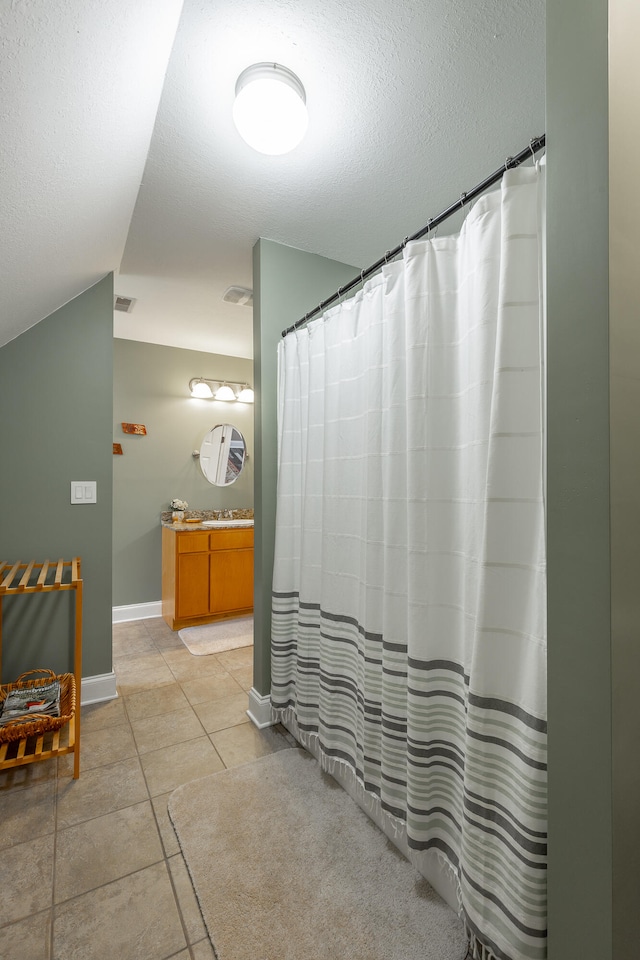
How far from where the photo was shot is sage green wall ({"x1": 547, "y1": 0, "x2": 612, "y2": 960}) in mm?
678

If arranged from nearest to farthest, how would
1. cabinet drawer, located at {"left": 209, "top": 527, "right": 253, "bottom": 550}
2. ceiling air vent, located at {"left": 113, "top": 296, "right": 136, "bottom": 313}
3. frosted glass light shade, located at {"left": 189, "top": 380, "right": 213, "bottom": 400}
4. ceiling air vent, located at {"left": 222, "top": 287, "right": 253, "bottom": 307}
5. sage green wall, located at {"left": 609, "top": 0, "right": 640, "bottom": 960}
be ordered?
sage green wall, located at {"left": 609, "top": 0, "right": 640, "bottom": 960} < ceiling air vent, located at {"left": 222, "top": 287, "right": 253, "bottom": 307} < ceiling air vent, located at {"left": 113, "top": 296, "right": 136, "bottom": 313} < cabinet drawer, located at {"left": 209, "top": 527, "right": 253, "bottom": 550} < frosted glass light shade, located at {"left": 189, "top": 380, "right": 213, "bottom": 400}

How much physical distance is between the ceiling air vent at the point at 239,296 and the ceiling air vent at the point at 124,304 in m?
0.67

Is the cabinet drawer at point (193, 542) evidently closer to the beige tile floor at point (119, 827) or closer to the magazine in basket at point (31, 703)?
the beige tile floor at point (119, 827)

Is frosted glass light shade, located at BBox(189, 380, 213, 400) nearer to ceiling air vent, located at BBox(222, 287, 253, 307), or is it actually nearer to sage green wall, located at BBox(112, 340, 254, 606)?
sage green wall, located at BBox(112, 340, 254, 606)

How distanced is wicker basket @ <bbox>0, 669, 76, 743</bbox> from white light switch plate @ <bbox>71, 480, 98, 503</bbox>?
2.92 ft

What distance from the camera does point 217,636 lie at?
343 centimetres

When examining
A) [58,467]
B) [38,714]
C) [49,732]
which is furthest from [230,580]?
[38,714]

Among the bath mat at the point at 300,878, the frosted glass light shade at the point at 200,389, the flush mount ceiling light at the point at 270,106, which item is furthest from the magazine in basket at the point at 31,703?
the frosted glass light shade at the point at 200,389

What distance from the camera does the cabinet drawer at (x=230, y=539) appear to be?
3654 millimetres

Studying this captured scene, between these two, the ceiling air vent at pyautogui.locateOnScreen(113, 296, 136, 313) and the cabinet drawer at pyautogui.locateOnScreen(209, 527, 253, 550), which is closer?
the ceiling air vent at pyautogui.locateOnScreen(113, 296, 136, 313)

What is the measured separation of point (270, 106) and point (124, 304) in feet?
7.16

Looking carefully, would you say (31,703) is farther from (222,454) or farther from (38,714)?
(222,454)

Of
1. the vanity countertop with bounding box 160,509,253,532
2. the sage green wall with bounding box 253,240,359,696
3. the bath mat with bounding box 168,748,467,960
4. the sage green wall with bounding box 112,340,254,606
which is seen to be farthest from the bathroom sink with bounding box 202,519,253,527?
the bath mat with bounding box 168,748,467,960

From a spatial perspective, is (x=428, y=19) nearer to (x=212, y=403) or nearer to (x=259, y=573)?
(x=259, y=573)
